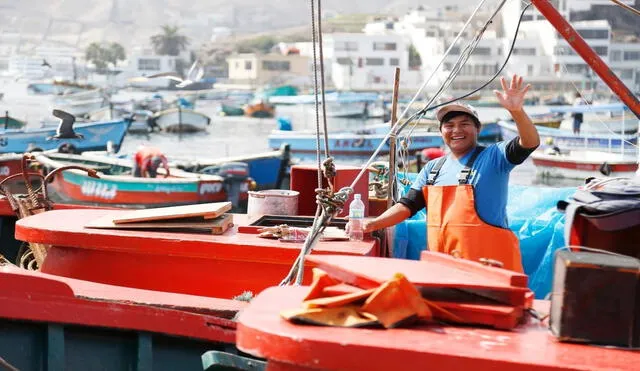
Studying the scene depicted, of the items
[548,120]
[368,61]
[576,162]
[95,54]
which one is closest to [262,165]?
[576,162]

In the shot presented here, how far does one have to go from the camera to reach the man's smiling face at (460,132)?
6004 millimetres

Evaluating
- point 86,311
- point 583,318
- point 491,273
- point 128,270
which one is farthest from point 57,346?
point 583,318

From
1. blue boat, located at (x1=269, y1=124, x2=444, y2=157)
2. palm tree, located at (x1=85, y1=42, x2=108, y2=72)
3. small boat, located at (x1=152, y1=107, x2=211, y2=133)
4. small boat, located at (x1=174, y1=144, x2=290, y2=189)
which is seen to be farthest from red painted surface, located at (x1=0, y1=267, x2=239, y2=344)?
palm tree, located at (x1=85, y1=42, x2=108, y2=72)

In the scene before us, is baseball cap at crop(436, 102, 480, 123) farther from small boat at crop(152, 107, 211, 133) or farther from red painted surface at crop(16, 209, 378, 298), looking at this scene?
small boat at crop(152, 107, 211, 133)

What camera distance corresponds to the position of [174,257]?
22.4 feet

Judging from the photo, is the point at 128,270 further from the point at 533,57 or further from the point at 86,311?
the point at 533,57

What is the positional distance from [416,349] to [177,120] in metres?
61.1

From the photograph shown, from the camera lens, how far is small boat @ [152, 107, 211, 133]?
→ 2486 inches

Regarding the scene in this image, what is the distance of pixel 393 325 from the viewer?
13.0 ft

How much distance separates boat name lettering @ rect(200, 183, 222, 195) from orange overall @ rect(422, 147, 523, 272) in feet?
53.9

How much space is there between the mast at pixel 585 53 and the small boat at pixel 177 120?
57.4m

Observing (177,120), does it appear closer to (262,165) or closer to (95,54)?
(262,165)

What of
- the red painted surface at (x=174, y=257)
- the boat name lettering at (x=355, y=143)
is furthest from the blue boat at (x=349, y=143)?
the red painted surface at (x=174, y=257)

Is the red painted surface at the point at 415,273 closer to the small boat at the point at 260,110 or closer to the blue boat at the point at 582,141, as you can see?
the blue boat at the point at 582,141
